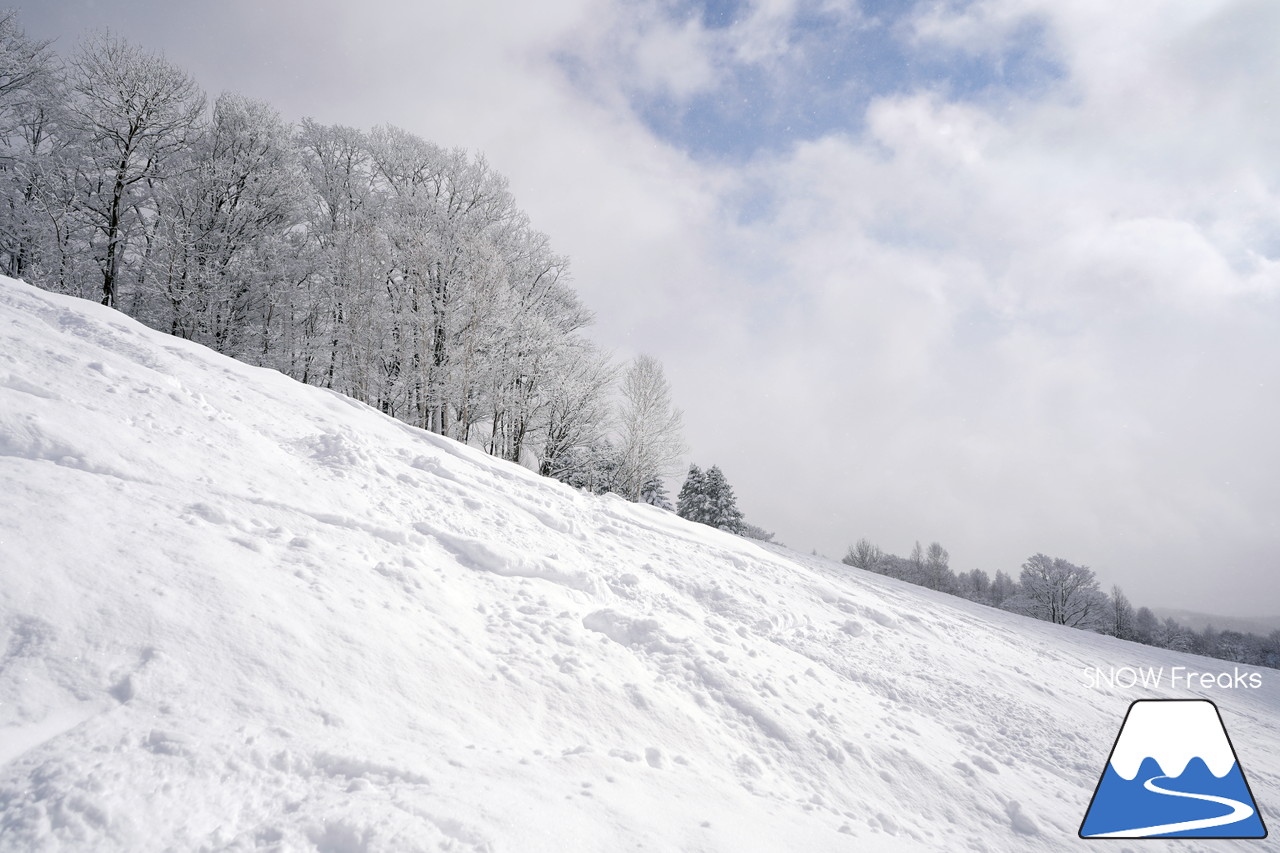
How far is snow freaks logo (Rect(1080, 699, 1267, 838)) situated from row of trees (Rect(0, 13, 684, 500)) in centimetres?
1633

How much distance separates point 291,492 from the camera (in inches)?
199

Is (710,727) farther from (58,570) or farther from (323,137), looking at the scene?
(323,137)

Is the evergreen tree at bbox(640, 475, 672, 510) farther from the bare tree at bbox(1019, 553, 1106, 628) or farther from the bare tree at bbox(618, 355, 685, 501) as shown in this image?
the bare tree at bbox(1019, 553, 1106, 628)

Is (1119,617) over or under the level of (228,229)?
under

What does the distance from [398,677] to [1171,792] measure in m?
5.57

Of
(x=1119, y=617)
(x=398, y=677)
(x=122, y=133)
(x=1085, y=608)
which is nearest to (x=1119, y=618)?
(x=1119, y=617)

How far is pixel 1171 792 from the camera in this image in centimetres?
390

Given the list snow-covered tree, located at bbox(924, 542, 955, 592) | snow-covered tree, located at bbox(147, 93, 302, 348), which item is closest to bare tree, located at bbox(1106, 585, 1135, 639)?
snow-covered tree, located at bbox(924, 542, 955, 592)

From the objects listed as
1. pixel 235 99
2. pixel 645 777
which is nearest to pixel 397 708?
pixel 645 777

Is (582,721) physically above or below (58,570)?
below

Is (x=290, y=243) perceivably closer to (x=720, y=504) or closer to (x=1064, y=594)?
(x=720, y=504)

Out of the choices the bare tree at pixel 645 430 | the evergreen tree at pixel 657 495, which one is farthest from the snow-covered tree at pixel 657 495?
the bare tree at pixel 645 430

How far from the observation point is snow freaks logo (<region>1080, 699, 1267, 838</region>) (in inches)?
154

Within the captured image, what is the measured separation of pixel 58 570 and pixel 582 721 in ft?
10.3
